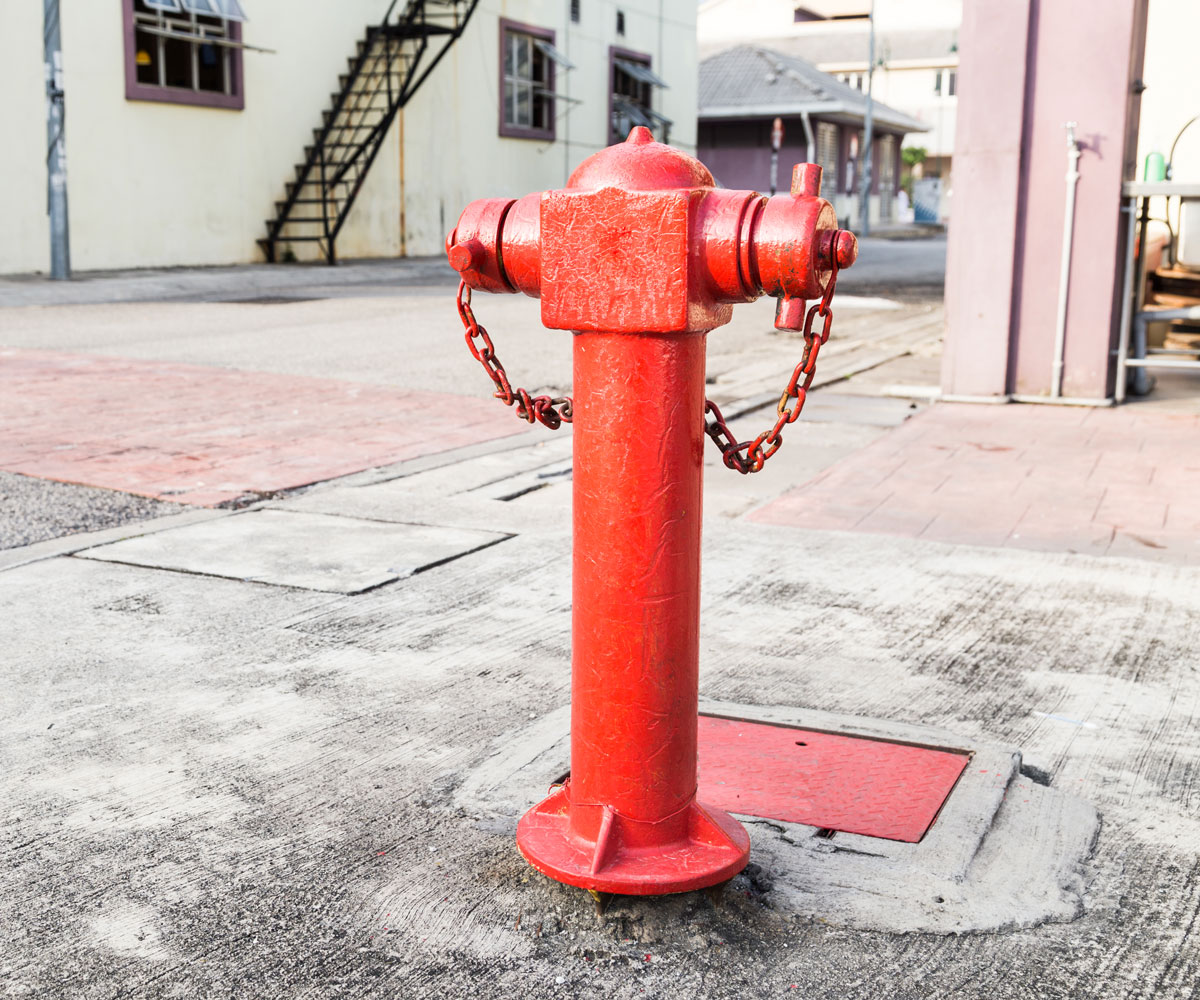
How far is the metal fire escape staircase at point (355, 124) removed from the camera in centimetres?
1855

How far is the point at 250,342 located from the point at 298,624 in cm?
703

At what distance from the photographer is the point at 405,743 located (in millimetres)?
2828

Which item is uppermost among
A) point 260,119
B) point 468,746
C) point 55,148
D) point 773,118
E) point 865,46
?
point 865,46

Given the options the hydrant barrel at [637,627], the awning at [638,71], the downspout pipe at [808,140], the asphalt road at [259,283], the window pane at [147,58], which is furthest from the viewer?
the downspout pipe at [808,140]

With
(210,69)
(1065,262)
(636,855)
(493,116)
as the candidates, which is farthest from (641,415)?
(493,116)

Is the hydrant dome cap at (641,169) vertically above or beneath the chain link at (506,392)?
above

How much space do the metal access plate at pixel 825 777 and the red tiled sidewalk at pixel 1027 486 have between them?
77.2 inches

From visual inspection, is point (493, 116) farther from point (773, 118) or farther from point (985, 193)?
point (773, 118)

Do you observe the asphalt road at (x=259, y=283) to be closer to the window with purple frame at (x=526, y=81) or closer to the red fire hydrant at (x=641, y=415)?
the window with purple frame at (x=526, y=81)

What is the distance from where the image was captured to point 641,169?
197cm

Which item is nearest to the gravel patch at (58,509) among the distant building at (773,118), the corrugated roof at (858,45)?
the distant building at (773,118)

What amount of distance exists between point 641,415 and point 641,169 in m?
0.37

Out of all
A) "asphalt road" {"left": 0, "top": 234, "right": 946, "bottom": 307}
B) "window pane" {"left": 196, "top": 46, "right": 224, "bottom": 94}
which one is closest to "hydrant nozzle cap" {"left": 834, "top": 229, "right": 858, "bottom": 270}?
"asphalt road" {"left": 0, "top": 234, "right": 946, "bottom": 307}

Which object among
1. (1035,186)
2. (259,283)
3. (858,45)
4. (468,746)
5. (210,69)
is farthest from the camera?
(858,45)
